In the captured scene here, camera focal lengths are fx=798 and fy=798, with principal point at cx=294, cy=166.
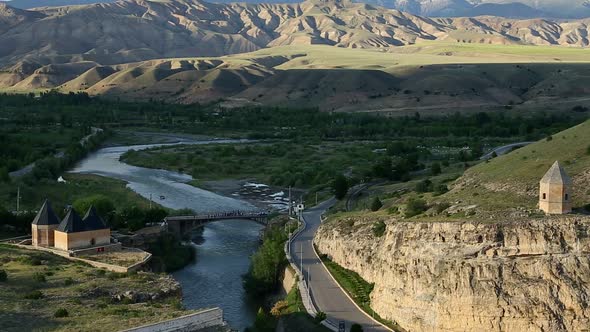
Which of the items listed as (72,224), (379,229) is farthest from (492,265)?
(72,224)

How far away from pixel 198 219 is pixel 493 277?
40.2m

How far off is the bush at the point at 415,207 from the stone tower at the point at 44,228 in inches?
1151

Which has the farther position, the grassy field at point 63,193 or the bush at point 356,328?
the grassy field at point 63,193

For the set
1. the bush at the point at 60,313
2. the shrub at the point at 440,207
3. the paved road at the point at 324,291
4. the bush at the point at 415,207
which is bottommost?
the paved road at the point at 324,291

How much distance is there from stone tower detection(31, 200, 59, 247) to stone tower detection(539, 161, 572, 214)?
38.4 meters

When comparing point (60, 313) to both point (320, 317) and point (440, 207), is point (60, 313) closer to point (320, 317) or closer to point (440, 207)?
point (320, 317)

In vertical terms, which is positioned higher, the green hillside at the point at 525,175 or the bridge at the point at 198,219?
the green hillside at the point at 525,175

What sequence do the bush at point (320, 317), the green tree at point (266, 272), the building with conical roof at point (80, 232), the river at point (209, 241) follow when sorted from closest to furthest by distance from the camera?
the bush at point (320, 317), the river at point (209, 241), the green tree at point (266, 272), the building with conical roof at point (80, 232)

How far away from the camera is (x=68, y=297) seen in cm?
4700

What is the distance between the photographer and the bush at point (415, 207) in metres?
48.2

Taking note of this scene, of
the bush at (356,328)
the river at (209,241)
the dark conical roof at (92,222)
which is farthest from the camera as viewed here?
the dark conical roof at (92,222)

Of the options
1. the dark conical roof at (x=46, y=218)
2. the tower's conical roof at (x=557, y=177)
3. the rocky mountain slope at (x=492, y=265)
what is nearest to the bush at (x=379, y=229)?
the rocky mountain slope at (x=492, y=265)

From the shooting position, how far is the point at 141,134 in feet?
542

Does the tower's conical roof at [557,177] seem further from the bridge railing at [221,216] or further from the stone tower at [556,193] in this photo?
the bridge railing at [221,216]
